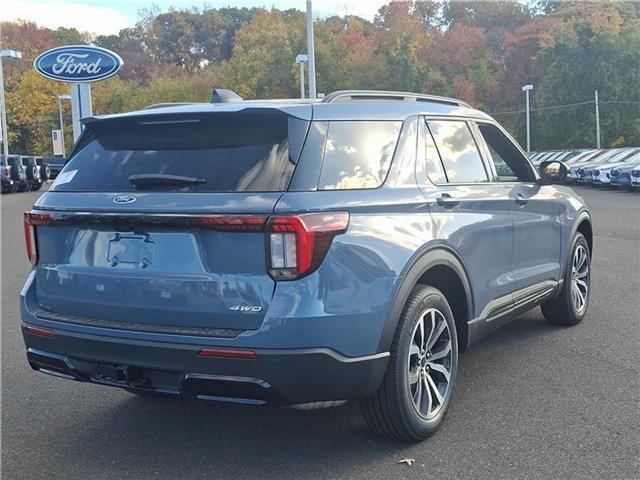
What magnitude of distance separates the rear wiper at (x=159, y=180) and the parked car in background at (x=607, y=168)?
2456cm

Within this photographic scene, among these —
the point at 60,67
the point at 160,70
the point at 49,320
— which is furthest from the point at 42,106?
the point at 49,320

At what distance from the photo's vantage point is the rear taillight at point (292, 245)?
312 cm

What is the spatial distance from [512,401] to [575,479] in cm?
103

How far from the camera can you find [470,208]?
4.31 metres

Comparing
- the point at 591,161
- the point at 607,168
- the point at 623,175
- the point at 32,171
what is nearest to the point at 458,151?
the point at 623,175

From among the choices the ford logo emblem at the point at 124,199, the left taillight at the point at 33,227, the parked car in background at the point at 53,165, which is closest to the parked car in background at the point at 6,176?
the parked car in background at the point at 53,165

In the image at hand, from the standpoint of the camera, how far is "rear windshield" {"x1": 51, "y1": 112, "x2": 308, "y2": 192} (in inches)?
130

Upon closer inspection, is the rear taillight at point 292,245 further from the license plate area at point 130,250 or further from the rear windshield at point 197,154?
the license plate area at point 130,250

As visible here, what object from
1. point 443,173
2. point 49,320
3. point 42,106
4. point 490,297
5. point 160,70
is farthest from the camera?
point 160,70

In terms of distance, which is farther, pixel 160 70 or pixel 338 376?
pixel 160 70

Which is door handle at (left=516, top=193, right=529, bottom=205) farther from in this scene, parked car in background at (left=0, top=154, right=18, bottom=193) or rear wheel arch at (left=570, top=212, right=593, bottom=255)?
parked car in background at (left=0, top=154, right=18, bottom=193)

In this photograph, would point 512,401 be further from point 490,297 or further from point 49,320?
point 49,320

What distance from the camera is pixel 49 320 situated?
3.64 meters

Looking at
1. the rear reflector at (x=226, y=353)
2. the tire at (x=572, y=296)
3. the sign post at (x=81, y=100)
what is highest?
the sign post at (x=81, y=100)
